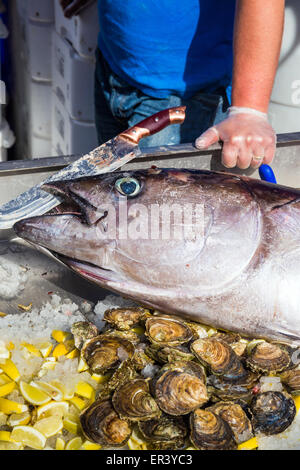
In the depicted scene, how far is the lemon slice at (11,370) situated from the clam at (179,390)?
16.1 inches

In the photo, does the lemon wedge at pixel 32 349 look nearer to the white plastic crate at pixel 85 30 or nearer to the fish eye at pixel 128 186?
the fish eye at pixel 128 186

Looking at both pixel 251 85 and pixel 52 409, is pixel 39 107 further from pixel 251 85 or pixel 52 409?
pixel 52 409

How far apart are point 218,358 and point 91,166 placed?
796 mm

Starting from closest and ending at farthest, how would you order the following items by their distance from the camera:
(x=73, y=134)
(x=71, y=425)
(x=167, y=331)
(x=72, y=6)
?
(x=71, y=425)
(x=167, y=331)
(x=72, y=6)
(x=73, y=134)

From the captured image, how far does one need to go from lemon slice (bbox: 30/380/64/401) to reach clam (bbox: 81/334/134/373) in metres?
0.11

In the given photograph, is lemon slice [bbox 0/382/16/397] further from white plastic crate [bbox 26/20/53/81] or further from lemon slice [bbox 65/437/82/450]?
white plastic crate [bbox 26/20/53/81]

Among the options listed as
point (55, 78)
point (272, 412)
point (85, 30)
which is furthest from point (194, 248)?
point (55, 78)

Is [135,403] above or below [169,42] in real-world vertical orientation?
below

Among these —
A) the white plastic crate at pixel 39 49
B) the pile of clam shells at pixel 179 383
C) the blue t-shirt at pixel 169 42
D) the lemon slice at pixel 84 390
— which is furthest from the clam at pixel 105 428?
the white plastic crate at pixel 39 49

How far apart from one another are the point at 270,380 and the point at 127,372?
1.31 ft

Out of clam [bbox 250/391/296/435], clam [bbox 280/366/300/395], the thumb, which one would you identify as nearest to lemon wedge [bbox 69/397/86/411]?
clam [bbox 250/391/296/435]

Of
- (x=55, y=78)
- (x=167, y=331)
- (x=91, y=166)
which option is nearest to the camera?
(x=167, y=331)

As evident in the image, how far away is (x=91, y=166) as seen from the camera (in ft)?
5.78

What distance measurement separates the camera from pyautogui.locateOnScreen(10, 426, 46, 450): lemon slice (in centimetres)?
127
